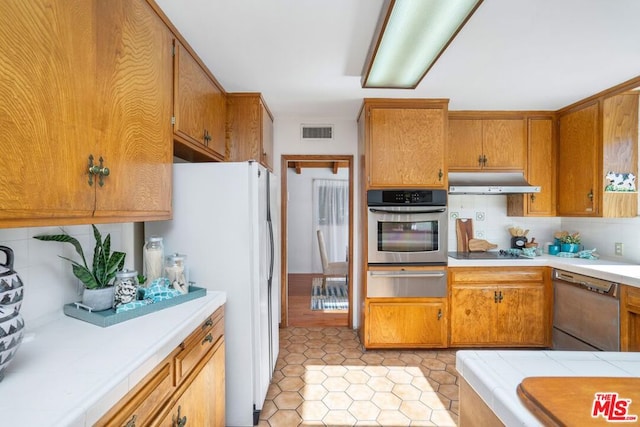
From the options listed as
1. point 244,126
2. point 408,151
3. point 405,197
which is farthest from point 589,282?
point 244,126

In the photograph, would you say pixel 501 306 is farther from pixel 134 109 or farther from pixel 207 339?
pixel 134 109

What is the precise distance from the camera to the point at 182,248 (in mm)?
1801

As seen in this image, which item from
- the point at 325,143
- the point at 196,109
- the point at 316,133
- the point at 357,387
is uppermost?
the point at 316,133

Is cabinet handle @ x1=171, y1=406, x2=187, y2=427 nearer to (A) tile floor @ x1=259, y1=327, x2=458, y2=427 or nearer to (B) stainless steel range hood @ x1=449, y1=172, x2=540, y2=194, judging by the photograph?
(A) tile floor @ x1=259, y1=327, x2=458, y2=427

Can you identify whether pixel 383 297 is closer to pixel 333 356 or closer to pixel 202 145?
pixel 333 356

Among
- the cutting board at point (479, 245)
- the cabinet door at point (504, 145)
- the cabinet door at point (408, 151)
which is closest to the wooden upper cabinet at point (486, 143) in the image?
the cabinet door at point (504, 145)

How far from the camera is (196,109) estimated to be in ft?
6.39

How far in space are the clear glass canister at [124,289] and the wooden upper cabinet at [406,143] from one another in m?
2.00

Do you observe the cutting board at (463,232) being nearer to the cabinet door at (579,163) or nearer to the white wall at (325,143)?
the cabinet door at (579,163)

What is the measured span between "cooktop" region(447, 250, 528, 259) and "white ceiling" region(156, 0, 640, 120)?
1.47m

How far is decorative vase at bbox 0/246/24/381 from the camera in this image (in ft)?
2.55

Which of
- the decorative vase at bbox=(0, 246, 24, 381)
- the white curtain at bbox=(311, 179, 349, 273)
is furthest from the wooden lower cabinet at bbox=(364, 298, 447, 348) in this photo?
the white curtain at bbox=(311, 179, 349, 273)

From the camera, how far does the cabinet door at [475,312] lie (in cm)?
274

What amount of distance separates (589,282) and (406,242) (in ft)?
4.67
